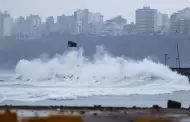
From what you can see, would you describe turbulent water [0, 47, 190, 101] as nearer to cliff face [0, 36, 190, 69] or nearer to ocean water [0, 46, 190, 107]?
ocean water [0, 46, 190, 107]

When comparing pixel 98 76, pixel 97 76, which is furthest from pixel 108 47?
pixel 98 76

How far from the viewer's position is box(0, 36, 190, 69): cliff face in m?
155

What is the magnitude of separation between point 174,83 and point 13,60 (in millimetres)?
102638

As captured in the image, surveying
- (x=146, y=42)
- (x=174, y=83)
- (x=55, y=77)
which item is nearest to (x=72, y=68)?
(x=55, y=77)

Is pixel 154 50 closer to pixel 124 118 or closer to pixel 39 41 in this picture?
pixel 39 41

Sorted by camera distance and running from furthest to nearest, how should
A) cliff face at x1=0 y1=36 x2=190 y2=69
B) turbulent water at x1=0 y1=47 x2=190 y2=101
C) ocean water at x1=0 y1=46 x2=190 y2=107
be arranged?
cliff face at x1=0 y1=36 x2=190 y2=69 < turbulent water at x1=0 y1=47 x2=190 y2=101 < ocean water at x1=0 y1=46 x2=190 y2=107

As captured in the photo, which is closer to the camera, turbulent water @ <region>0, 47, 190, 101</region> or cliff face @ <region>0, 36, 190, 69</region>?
turbulent water @ <region>0, 47, 190, 101</region>

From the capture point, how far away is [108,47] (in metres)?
162

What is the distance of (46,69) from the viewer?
7756 centimetres

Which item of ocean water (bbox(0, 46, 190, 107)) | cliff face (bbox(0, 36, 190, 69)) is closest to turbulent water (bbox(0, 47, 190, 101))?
→ ocean water (bbox(0, 46, 190, 107))

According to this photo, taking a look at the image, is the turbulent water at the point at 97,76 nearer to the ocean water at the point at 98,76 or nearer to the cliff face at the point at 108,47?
the ocean water at the point at 98,76

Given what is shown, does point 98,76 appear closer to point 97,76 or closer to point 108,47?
point 97,76

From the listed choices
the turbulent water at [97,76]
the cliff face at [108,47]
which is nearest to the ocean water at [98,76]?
the turbulent water at [97,76]

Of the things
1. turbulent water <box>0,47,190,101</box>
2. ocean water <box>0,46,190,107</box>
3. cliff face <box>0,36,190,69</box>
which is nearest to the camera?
ocean water <box>0,46,190,107</box>
